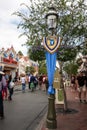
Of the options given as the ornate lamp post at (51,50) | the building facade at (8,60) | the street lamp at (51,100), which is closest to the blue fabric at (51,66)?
the ornate lamp post at (51,50)

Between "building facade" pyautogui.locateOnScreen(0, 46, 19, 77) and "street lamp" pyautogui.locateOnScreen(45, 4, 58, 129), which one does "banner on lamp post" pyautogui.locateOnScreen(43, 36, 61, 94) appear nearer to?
"street lamp" pyautogui.locateOnScreen(45, 4, 58, 129)

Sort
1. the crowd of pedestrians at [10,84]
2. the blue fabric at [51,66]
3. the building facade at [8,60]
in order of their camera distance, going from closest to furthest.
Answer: the blue fabric at [51,66] < the crowd of pedestrians at [10,84] < the building facade at [8,60]

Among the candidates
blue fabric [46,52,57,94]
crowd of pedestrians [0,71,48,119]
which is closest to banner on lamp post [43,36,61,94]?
blue fabric [46,52,57,94]

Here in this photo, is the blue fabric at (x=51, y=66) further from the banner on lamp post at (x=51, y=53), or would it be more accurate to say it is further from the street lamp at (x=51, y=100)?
the street lamp at (x=51, y=100)

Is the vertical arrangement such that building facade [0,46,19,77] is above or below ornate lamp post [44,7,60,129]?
above

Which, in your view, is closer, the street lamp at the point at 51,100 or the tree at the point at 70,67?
the street lamp at the point at 51,100

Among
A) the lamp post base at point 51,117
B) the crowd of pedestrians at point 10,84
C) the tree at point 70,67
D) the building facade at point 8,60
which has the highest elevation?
the building facade at point 8,60

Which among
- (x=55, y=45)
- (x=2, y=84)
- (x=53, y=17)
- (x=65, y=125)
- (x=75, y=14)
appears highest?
(x=75, y=14)

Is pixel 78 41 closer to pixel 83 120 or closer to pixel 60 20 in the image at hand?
pixel 60 20

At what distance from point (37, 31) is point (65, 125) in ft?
16.7

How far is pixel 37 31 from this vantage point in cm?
1348

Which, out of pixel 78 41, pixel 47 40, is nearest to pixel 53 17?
pixel 47 40

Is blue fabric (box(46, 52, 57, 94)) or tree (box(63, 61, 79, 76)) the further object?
tree (box(63, 61, 79, 76))

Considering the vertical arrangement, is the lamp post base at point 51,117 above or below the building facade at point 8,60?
below
